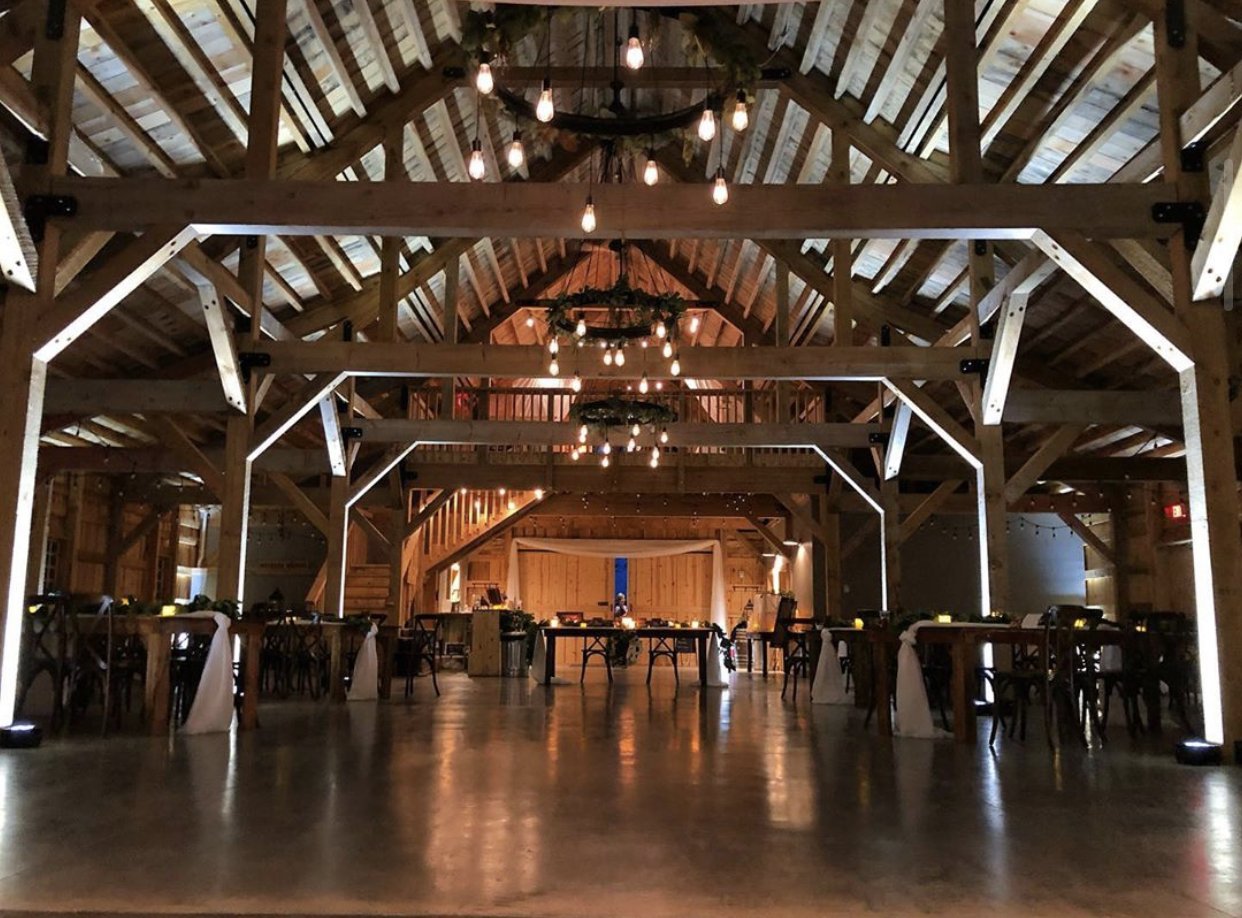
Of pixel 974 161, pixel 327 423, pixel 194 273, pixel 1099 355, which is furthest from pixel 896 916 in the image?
pixel 1099 355

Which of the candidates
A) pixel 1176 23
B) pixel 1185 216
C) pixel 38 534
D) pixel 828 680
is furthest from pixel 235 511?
pixel 1176 23

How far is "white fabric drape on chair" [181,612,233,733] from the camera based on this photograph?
6777mm

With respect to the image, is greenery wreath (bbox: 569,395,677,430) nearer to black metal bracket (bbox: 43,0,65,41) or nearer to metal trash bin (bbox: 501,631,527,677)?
metal trash bin (bbox: 501,631,527,677)

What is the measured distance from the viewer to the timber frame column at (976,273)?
7.76 m

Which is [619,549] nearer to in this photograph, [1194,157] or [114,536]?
[114,536]

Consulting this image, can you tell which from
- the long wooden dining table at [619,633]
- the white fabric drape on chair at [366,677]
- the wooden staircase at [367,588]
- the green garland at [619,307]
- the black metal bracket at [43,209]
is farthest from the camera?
the wooden staircase at [367,588]

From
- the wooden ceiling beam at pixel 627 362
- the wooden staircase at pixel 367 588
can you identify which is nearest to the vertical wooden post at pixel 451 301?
the wooden ceiling beam at pixel 627 362

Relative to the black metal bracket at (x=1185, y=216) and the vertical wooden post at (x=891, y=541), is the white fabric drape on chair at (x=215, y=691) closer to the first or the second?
the black metal bracket at (x=1185, y=216)

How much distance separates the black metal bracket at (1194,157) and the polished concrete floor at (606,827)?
3803 mm

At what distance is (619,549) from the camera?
1986cm

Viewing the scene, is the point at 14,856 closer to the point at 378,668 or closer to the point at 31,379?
the point at 31,379

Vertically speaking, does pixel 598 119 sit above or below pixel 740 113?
above

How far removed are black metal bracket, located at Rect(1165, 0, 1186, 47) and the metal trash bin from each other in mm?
10493

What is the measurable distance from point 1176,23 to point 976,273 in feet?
11.0
